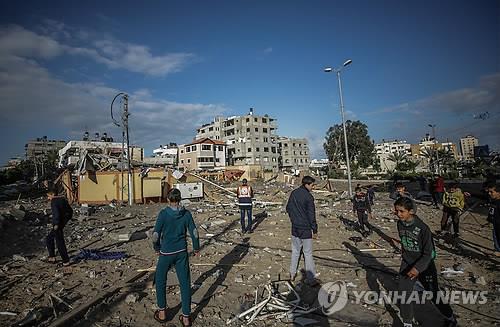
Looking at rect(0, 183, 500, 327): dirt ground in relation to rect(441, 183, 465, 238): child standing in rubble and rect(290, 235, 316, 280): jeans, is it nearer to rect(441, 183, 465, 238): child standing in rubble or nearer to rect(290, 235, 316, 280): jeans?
rect(290, 235, 316, 280): jeans

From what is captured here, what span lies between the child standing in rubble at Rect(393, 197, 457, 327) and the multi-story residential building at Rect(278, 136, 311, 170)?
75.4 m

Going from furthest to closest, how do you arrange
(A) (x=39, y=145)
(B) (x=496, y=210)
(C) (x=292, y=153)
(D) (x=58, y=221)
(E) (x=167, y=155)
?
(A) (x=39, y=145)
(C) (x=292, y=153)
(E) (x=167, y=155)
(D) (x=58, y=221)
(B) (x=496, y=210)

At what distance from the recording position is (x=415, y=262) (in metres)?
3.20

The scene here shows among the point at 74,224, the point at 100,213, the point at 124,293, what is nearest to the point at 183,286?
the point at 124,293

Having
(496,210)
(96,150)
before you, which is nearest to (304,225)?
(496,210)

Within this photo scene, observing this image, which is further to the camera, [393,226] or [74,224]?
[74,224]

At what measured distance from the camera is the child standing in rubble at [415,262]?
3.13 m

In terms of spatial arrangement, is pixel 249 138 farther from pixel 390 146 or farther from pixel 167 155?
pixel 390 146

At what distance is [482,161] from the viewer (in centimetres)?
3591

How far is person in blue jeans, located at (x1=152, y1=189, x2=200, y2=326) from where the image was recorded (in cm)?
372

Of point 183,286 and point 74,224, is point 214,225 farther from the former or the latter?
point 183,286

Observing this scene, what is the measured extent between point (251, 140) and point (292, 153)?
21.4 m

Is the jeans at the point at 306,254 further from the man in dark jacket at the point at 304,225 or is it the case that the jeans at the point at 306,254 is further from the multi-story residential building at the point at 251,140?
the multi-story residential building at the point at 251,140

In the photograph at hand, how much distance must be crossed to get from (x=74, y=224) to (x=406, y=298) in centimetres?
1232
